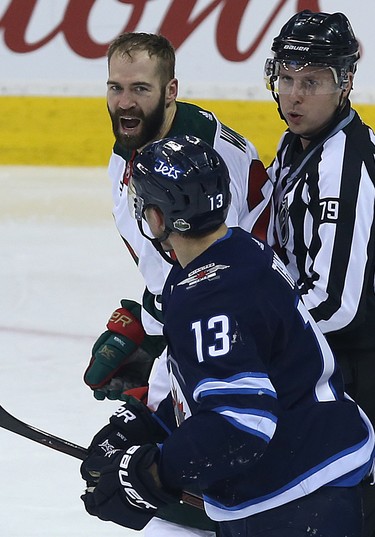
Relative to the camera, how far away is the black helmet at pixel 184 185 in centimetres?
176

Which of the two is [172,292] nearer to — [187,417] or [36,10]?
[187,417]

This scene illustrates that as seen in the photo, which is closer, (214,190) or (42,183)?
(214,190)

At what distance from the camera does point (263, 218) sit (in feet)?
8.00

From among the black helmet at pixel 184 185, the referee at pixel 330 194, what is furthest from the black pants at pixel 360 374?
the black helmet at pixel 184 185

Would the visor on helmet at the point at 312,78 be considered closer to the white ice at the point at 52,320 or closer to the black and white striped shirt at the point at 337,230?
the black and white striped shirt at the point at 337,230

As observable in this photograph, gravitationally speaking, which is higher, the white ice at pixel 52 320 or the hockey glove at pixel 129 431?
the hockey glove at pixel 129 431

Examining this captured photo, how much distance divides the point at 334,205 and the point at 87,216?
329 centimetres

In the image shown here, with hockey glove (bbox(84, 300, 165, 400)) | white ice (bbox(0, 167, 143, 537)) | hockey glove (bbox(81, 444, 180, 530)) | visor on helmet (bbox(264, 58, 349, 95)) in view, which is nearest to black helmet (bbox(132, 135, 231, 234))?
hockey glove (bbox(81, 444, 180, 530))

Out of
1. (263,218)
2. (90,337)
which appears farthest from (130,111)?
(90,337)

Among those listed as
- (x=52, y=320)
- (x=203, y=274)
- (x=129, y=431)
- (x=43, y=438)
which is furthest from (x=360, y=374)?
(x=52, y=320)

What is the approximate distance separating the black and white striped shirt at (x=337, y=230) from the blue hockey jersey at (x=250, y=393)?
32 centimetres

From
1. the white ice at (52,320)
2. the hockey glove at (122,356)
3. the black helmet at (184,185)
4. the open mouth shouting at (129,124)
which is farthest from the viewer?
the white ice at (52,320)

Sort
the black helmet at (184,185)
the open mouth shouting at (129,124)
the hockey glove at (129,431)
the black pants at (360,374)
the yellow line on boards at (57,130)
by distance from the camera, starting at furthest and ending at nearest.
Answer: the yellow line on boards at (57,130), the open mouth shouting at (129,124), the black pants at (360,374), the hockey glove at (129,431), the black helmet at (184,185)

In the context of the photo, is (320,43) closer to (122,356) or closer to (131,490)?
(122,356)
